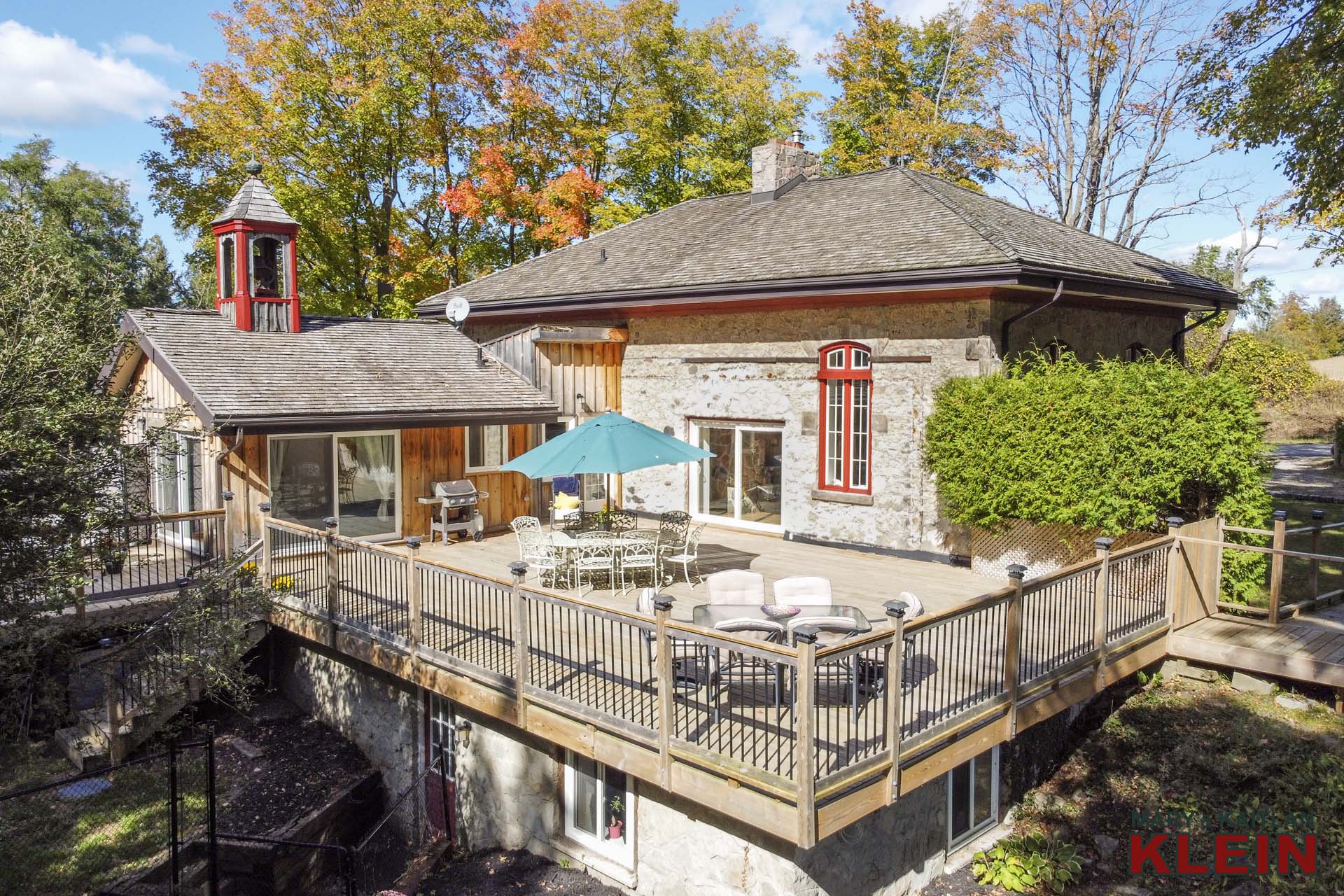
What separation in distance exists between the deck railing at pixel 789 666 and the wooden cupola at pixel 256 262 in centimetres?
652

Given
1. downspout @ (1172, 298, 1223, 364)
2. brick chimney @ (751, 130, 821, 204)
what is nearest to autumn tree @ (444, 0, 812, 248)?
brick chimney @ (751, 130, 821, 204)

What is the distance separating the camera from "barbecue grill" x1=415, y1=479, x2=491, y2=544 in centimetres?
1399

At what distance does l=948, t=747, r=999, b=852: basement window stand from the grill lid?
883cm

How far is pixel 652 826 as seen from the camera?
7.58 m

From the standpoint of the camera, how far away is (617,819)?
8.28 m

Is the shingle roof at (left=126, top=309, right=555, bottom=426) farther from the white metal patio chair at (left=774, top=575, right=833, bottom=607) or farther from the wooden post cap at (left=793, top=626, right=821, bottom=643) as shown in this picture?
the wooden post cap at (left=793, top=626, right=821, bottom=643)

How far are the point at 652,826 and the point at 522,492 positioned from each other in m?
8.87

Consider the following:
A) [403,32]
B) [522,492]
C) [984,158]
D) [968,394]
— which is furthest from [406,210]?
[968,394]

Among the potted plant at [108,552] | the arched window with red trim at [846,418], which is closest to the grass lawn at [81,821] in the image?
the potted plant at [108,552]

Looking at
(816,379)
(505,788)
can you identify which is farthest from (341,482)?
(816,379)

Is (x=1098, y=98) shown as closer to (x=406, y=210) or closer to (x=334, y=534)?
(x=406, y=210)

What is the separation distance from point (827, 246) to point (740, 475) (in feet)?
13.5

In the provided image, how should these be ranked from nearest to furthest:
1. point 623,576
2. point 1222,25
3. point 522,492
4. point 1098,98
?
1. point 623,576
2. point 1222,25
3. point 522,492
4. point 1098,98

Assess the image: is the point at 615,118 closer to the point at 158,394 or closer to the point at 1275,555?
the point at 158,394
